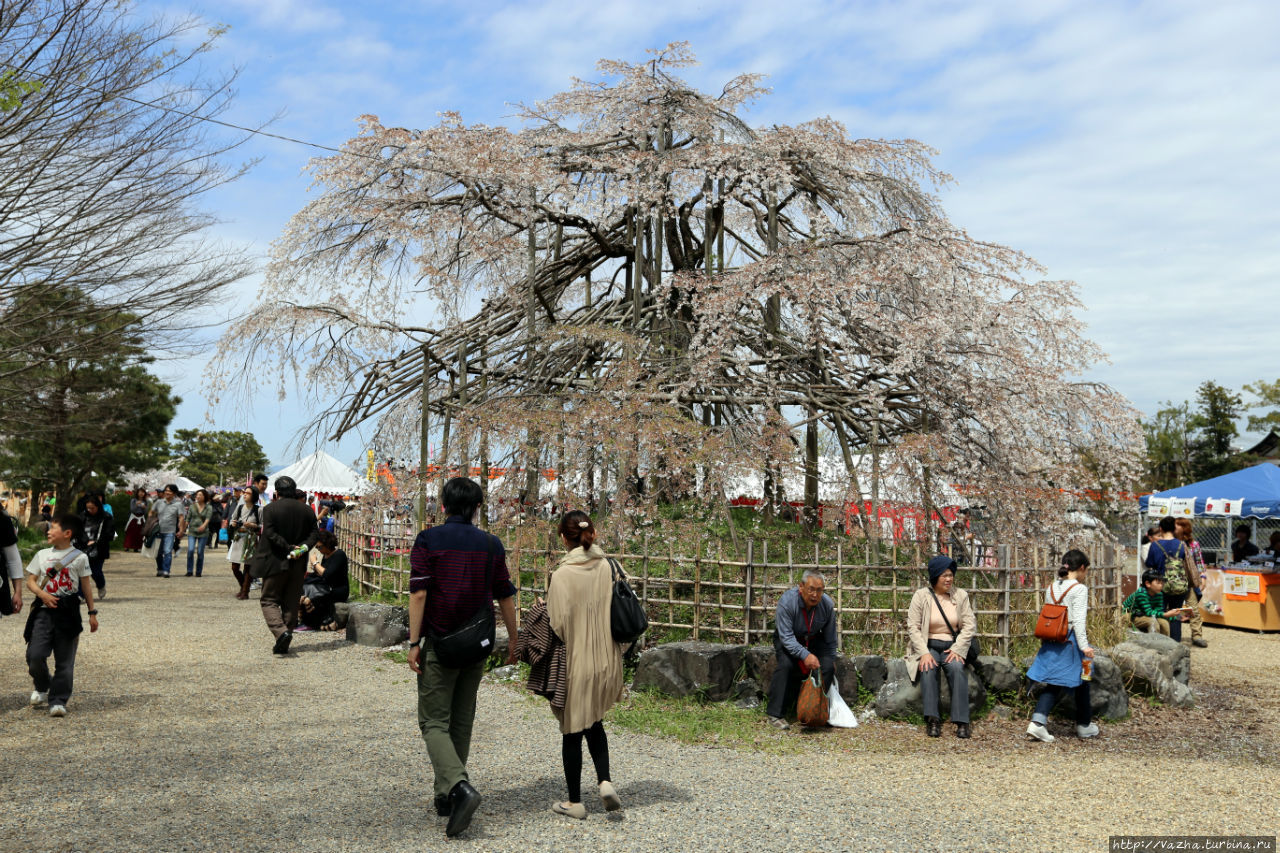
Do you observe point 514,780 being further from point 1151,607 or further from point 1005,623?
point 1151,607

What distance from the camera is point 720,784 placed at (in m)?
5.18

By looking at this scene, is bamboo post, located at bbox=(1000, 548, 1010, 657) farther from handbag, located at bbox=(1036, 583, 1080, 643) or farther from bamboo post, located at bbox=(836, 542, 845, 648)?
bamboo post, located at bbox=(836, 542, 845, 648)

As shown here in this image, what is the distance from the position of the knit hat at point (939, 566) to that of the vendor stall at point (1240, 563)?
7.66 metres

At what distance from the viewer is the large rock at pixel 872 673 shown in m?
7.22

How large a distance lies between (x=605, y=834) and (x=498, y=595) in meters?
1.22

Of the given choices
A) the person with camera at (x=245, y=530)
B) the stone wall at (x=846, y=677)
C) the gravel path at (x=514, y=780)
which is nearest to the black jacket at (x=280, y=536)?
the gravel path at (x=514, y=780)

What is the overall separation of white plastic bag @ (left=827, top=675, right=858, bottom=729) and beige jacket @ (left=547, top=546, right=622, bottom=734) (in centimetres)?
271

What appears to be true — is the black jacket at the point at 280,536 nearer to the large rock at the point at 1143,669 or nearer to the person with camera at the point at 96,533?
the person with camera at the point at 96,533

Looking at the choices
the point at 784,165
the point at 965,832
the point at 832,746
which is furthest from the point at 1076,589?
the point at 784,165

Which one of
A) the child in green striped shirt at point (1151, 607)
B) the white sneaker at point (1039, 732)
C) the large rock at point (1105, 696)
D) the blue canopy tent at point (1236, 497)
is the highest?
the blue canopy tent at point (1236, 497)

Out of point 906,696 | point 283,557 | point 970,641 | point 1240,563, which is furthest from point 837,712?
point 1240,563

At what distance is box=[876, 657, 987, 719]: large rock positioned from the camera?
6.80 meters

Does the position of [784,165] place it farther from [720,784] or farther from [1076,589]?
[720,784]

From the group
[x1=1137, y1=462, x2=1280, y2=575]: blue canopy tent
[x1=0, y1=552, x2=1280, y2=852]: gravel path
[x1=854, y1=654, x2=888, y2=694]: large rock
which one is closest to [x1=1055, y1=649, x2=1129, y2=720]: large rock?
[x1=0, y1=552, x2=1280, y2=852]: gravel path
